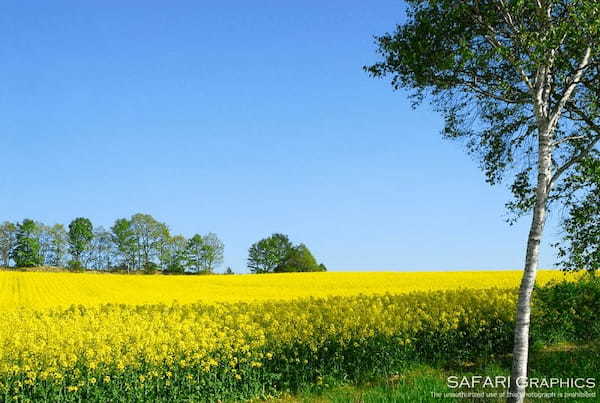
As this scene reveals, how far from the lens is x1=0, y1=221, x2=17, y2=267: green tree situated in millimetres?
91500

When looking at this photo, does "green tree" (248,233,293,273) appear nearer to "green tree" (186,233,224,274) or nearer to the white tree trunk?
"green tree" (186,233,224,274)

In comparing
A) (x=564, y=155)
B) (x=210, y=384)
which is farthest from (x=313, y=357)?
(x=564, y=155)

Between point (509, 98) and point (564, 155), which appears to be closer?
point (509, 98)

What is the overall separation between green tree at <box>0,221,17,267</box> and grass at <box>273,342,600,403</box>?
306 ft

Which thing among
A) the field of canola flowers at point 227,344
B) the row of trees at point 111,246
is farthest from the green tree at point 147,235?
the field of canola flowers at point 227,344

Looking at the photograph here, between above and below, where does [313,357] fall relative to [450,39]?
below

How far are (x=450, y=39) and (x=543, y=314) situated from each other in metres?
10.7

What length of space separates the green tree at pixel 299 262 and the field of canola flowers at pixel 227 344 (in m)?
68.4

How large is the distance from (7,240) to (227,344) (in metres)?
93.8

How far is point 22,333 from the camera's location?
1282cm

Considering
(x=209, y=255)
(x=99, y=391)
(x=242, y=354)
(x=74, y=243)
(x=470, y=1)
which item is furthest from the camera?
(x=74, y=243)

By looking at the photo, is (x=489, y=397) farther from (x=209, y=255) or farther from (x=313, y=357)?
(x=209, y=255)

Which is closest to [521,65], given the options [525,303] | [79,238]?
[525,303]

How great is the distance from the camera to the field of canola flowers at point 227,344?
11.0 m
